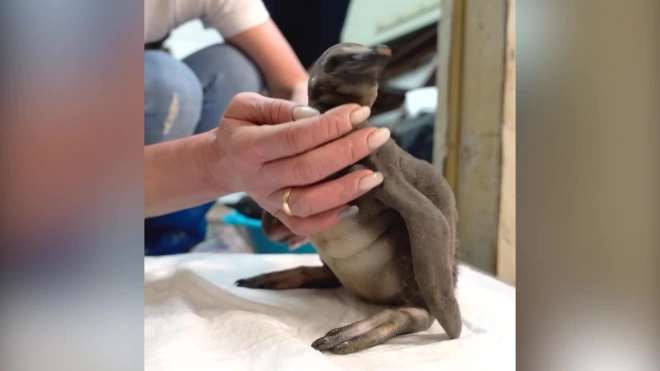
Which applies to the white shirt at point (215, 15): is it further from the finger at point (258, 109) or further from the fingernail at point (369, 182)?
the fingernail at point (369, 182)

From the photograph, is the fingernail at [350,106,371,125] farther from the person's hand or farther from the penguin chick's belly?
the penguin chick's belly

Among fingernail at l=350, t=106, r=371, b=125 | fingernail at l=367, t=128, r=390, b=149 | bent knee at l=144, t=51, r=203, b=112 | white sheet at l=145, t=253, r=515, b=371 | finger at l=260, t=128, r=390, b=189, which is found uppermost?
bent knee at l=144, t=51, r=203, b=112

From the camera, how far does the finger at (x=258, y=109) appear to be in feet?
1.71

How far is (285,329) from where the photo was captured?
20.6 inches

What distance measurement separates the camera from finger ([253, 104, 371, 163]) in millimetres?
474

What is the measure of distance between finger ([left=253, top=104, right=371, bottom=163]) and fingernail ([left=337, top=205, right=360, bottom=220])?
7 centimetres

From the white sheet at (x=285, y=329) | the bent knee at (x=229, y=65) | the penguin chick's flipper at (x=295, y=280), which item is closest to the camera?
the white sheet at (x=285, y=329)

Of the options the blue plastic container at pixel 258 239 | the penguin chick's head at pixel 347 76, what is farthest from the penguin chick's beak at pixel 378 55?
the blue plastic container at pixel 258 239

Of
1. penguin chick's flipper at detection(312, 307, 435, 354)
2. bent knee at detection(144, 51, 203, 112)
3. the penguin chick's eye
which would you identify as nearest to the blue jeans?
bent knee at detection(144, 51, 203, 112)

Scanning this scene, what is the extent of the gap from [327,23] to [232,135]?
→ 7.1 inches

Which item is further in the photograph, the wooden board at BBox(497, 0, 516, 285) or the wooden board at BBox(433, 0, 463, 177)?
the wooden board at BBox(433, 0, 463, 177)

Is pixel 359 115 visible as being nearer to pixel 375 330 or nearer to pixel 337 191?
pixel 337 191

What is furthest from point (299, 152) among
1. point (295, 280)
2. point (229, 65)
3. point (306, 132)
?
point (295, 280)

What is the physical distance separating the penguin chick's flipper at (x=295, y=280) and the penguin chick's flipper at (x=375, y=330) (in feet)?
0.46
